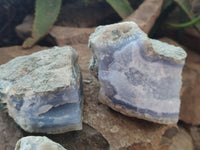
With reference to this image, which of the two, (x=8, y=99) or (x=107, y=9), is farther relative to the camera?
(x=107, y=9)

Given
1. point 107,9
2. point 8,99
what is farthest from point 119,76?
point 107,9

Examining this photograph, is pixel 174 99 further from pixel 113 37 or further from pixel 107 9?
pixel 107 9

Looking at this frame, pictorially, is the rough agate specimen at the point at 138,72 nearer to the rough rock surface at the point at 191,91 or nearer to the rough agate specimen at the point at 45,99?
the rough agate specimen at the point at 45,99

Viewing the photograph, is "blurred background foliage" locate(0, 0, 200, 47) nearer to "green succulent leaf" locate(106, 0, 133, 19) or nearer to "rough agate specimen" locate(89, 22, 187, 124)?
"green succulent leaf" locate(106, 0, 133, 19)

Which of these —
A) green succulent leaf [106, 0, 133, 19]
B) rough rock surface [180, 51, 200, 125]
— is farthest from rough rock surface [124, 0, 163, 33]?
rough rock surface [180, 51, 200, 125]

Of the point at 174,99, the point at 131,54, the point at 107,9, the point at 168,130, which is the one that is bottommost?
the point at 168,130

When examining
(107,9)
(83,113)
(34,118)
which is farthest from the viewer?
(107,9)

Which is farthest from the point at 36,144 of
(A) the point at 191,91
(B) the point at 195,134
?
(B) the point at 195,134
